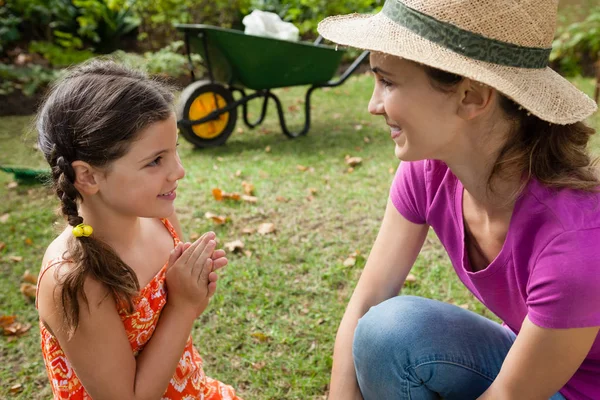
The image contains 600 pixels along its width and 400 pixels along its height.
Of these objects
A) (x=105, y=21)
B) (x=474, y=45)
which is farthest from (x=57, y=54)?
(x=474, y=45)

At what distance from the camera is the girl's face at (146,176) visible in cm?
148

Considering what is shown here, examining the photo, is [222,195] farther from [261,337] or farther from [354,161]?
[261,337]

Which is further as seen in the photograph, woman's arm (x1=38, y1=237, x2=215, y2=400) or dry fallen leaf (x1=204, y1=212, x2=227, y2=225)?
dry fallen leaf (x1=204, y1=212, x2=227, y2=225)

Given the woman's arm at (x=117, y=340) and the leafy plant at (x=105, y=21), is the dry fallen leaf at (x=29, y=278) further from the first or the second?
the leafy plant at (x=105, y=21)

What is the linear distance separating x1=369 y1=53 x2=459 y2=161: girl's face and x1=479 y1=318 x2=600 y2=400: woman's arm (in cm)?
47

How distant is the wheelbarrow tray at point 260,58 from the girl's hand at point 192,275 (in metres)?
3.28

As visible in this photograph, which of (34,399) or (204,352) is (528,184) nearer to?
(204,352)

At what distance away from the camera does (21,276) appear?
3002 millimetres

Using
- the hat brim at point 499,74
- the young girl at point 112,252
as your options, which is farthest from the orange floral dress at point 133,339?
the hat brim at point 499,74

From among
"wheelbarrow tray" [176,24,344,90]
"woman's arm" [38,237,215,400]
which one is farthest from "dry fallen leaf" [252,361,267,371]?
"wheelbarrow tray" [176,24,344,90]

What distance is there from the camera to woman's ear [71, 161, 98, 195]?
4.75ft

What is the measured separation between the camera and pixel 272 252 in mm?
3156

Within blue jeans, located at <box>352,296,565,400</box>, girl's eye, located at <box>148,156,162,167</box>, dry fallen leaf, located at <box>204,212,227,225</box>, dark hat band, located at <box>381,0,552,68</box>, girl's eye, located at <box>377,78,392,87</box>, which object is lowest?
dry fallen leaf, located at <box>204,212,227,225</box>

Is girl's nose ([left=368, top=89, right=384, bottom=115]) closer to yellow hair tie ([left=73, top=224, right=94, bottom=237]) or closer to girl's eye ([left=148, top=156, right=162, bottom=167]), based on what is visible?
girl's eye ([left=148, top=156, right=162, bottom=167])
